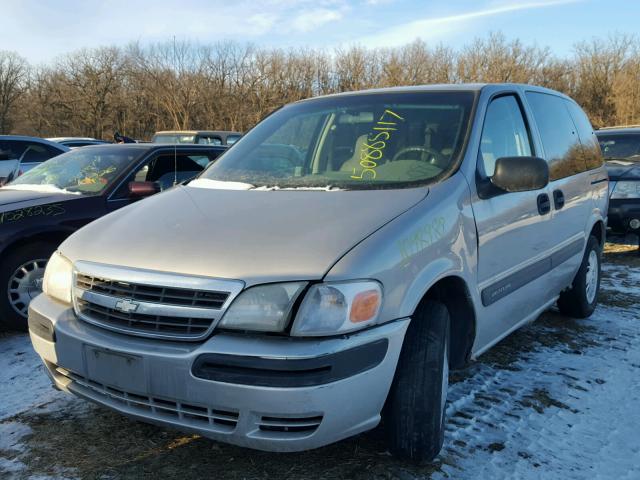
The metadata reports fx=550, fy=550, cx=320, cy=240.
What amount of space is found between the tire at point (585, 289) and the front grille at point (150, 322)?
3.37m

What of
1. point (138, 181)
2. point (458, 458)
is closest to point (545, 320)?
point (458, 458)

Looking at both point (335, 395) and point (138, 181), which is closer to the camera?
point (335, 395)

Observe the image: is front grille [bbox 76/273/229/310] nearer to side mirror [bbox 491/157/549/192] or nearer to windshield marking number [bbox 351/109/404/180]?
windshield marking number [bbox 351/109/404/180]

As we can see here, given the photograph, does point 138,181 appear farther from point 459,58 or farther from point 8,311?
point 459,58

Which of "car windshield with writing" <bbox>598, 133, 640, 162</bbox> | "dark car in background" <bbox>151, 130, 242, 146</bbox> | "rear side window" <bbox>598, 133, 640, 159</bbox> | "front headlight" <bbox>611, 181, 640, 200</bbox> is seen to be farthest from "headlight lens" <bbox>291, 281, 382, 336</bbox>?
"dark car in background" <bbox>151, 130, 242, 146</bbox>

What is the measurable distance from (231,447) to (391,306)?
43.1 inches

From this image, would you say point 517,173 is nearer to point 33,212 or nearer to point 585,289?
point 585,289

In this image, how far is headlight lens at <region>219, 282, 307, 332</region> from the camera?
1.98 m

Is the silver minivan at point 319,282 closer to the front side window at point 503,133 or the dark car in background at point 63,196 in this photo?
the front side window at point 503,133

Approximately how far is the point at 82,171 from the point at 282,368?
3.93 metres

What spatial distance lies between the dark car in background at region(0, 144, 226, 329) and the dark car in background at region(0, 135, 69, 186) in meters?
3.13

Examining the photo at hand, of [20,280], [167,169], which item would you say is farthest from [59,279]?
Answer: [167,169]

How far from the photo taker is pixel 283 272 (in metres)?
2.02

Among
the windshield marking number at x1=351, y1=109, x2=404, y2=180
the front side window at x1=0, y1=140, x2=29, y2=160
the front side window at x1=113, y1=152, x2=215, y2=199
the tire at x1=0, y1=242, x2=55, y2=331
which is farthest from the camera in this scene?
the front side window at x1=0, y1=140, x2=29, y2=160
